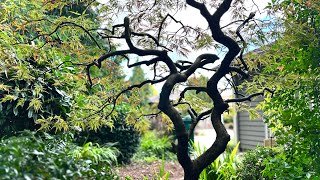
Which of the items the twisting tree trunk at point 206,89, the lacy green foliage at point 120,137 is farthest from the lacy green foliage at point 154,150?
the twisting tree trunk at point 206,89

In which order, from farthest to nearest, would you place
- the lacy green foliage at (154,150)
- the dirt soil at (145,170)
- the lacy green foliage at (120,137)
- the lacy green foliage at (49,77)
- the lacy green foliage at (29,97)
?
the lacy green foliage at (154,150) → the lacy green foliage at (120,137) → the dirt soil at (145,170) → the lacy green foliage at (29,97) → the lacy green foliage at (49,77)

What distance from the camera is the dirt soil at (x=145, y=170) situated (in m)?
5.44

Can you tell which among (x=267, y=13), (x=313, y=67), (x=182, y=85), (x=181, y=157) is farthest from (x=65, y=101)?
(x=313, y=67)

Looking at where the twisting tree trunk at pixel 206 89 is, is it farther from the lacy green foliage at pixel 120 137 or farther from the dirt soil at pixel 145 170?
the lacy green foliage at pixel 120 137

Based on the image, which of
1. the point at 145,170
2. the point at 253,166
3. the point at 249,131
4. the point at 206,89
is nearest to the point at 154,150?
the point at 145,170

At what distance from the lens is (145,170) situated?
6.04 meters

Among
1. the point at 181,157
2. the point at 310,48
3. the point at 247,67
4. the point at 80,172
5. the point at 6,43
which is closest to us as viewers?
the point at 80,172

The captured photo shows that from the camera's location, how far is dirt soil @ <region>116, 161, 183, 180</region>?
5438 millimetres

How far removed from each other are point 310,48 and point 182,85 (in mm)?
1462

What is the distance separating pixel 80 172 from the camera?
5.45ft

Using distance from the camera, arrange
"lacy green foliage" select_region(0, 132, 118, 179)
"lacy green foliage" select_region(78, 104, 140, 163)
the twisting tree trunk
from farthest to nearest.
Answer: "lacy green foliage" select_region(78, 104, 140, 163)
the twisting tree trunk
"lacy green foliage" select_region(0, 132, 118, 179)

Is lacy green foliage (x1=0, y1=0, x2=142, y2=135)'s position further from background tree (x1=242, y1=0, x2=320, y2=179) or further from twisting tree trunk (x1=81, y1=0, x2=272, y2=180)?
background tree (x1=242, y1=0, x2=320, y2=179)

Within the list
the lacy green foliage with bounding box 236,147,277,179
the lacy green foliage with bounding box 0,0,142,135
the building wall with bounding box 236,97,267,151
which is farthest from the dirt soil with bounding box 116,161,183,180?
the building wall with bounding box 236,97,267,151

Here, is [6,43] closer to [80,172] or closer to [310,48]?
[80,172]
